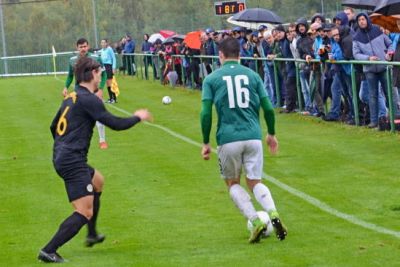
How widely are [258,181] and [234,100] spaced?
2.68 feet

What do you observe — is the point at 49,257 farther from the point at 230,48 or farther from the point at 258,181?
the point at 230,48

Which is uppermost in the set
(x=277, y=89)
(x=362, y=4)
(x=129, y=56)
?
(x=362, y=4)

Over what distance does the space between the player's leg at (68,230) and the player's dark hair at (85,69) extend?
1.07 metres

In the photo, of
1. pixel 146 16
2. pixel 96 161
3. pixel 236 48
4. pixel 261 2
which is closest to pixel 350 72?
pixel 96 161

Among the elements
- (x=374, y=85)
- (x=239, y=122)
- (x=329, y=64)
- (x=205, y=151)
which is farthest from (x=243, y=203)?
(x=329, y=64)

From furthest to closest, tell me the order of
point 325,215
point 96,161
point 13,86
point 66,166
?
point 13,86, point 96,161, point 325,215, point 66,166

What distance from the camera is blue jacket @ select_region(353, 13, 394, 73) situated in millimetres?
19844

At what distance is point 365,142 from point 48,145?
251 inches

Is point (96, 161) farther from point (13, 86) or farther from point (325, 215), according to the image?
point (13, 86)

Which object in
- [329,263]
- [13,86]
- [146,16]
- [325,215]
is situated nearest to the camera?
[329,263]

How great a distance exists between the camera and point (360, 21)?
19.7m

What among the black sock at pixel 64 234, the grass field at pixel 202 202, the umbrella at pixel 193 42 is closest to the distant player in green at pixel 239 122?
the grass field at pixel 202 202

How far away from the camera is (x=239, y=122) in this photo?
10.4m

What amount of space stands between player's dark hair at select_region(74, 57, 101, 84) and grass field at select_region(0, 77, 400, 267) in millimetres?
1617
